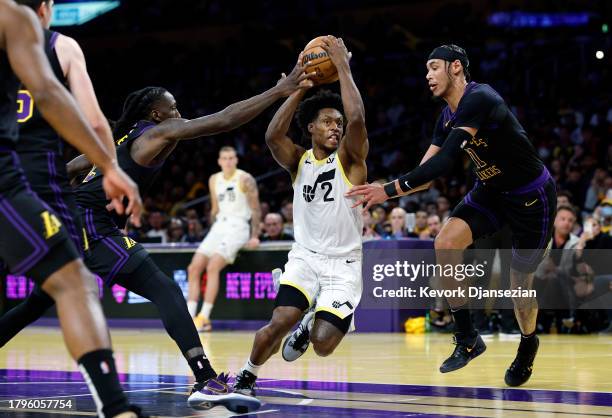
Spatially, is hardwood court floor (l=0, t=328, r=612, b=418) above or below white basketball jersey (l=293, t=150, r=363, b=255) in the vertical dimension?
below

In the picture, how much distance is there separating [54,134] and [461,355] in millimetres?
3630

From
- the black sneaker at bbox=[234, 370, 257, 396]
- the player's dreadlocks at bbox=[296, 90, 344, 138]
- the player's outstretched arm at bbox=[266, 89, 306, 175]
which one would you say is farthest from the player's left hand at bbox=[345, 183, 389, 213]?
the black sneaker at bbox=[234, 370, 257, 396]

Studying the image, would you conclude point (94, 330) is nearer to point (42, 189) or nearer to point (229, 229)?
point (42, 189)

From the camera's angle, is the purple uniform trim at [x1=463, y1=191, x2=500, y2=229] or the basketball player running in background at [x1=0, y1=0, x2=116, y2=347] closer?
the basketball player running in background at [x1=0, y1=0, x2=116, y2=347]

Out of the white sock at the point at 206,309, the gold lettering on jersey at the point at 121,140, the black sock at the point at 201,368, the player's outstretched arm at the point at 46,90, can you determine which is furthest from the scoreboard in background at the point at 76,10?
the player's outstretched arm at the point at 46,90

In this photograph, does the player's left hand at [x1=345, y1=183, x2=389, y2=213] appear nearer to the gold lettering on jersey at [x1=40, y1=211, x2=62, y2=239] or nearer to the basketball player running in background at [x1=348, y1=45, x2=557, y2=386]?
the basketball player running in background at [x1=348, y1=45, x2=557, y2=386]

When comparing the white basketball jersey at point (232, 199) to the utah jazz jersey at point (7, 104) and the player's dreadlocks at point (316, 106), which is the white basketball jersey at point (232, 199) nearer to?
the player's dreadlocks at point (316, 106)

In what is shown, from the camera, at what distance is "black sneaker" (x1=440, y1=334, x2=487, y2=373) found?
22.3 feet

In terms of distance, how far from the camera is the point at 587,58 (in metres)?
17.1

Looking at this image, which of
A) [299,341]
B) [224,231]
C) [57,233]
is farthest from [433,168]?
[224,231]

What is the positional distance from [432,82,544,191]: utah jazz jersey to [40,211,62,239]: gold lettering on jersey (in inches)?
140

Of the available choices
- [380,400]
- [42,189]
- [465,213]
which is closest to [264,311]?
[465,213]

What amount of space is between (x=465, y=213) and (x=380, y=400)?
5.57ft

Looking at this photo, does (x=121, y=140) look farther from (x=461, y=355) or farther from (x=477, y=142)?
(x=461, y=355)
